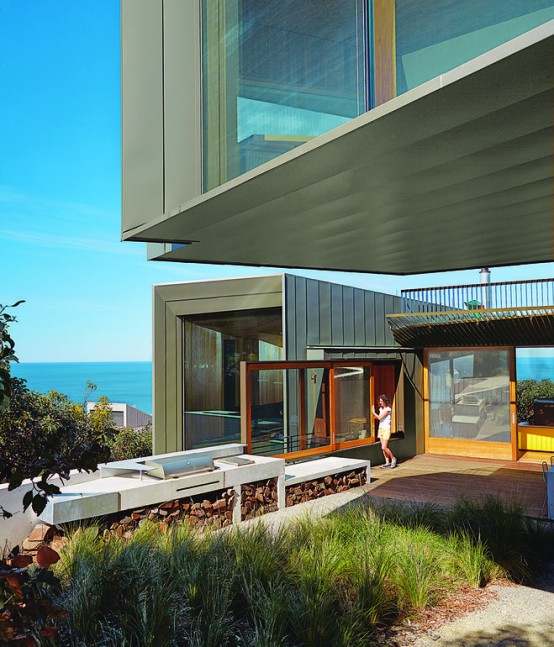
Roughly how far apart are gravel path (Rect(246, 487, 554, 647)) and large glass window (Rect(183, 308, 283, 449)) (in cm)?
769

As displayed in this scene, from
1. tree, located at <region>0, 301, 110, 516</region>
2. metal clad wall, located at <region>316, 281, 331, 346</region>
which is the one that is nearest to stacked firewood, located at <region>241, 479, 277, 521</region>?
metal clad wall, located at <region>316, 281, 331, 346</region>

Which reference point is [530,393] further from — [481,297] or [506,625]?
[506,625]

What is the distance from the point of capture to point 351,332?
42.4ft

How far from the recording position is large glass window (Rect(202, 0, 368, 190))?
3699 millimetres

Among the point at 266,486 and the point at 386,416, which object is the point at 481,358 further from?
the point at 266,486

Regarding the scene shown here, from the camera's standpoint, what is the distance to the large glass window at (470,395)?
13938mm

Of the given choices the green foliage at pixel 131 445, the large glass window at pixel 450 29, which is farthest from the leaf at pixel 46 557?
the green foliage at pixel 131 445

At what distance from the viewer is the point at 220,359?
44.1 ft

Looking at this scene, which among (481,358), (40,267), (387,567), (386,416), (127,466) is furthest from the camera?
(40,267)

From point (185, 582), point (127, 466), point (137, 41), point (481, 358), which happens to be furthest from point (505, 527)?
point (481, 358)

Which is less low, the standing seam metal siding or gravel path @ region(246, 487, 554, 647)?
the standing seam metal siding

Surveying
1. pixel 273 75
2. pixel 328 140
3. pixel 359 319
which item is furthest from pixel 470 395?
pixel 328 140

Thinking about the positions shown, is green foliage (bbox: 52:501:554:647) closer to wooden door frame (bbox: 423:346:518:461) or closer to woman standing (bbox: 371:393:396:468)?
woman standing (bbox: 371:393:396:468)

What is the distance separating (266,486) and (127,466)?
1900 mm
